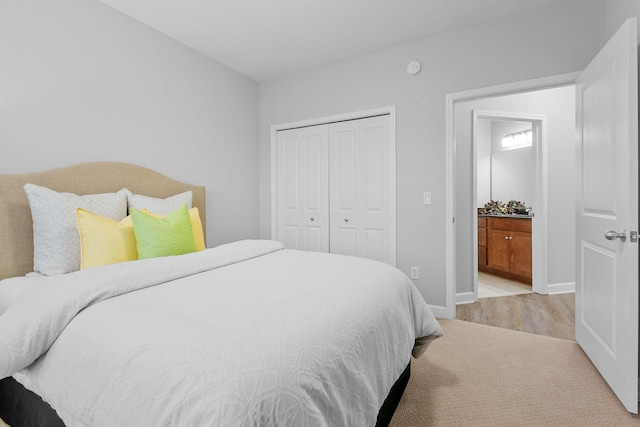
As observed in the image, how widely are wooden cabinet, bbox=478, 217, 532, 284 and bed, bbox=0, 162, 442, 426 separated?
3118 mm

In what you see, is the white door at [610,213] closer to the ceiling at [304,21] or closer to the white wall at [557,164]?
the ceiling at [304,21]

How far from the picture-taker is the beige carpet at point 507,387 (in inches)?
62.0

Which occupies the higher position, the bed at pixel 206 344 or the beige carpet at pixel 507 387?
the bed at pixel 206 344

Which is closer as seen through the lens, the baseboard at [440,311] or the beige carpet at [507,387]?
the beige carpet at [507,387]

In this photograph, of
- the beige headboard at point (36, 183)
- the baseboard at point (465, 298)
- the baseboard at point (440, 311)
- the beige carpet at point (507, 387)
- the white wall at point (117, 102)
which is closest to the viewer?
the beige carpet at point (507, 387)

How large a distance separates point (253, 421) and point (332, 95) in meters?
3.24

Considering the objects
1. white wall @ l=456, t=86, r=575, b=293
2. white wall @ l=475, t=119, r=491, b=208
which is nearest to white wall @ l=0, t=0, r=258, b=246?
white wall @ l=456, t=86, r=575, b=293

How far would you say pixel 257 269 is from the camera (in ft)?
5.43

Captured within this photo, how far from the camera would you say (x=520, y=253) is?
13.6 feet

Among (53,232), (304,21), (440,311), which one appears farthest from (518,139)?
(53,232)

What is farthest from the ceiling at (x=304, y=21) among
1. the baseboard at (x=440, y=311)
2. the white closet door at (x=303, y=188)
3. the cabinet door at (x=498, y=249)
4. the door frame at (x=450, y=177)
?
the cabinet door at (x=498, y=249)

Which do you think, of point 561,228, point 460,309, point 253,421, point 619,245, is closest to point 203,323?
point 253,421

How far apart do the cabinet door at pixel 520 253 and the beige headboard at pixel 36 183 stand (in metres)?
4.26

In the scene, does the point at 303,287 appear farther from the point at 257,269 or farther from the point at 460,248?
the point at 460,248
